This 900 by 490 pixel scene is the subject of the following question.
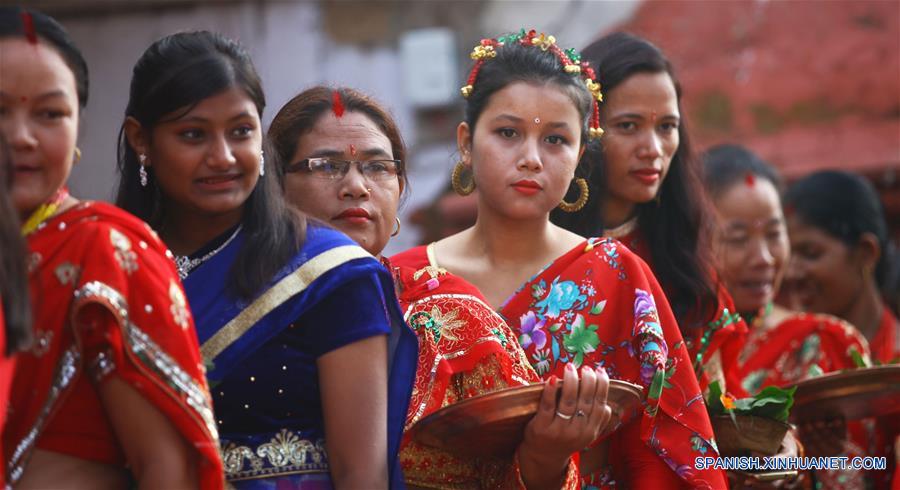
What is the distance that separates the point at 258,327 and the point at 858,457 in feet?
11.2

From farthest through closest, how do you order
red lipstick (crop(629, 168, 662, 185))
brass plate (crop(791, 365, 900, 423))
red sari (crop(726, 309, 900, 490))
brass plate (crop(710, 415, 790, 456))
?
red sari (crop(726, 309, 900, 490)) < red lipstick (crop(629, 168, 662, 185)) < brass plate (crop(791, 365, 900, 423)) < brass plate (crop(710, 415, 790, 456))

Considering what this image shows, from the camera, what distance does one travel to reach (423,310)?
3.55 m

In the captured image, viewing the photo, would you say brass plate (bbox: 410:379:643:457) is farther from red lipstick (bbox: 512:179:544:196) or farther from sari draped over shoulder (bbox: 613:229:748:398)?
sari draped over shoulder (bbox: 613:229:748:398)

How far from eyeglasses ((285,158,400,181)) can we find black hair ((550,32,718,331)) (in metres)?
0.88

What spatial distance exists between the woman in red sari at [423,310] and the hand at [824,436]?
5.41 feet

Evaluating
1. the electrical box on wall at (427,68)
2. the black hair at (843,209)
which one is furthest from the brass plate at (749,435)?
the electrical box on wall at (427,68)

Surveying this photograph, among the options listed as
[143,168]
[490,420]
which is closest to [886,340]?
[490,420]

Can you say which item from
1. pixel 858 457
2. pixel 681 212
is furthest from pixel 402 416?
pixel 858 457

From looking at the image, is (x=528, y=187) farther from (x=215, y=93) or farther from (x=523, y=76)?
(x=215, y=93)

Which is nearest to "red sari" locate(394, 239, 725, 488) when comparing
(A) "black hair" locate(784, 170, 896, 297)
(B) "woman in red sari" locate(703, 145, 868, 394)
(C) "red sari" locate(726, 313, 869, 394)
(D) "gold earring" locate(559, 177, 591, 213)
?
(D) "gold earring" locate(559, 177, 591, 213)

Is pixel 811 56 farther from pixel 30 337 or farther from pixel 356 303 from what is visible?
pixel 30 337

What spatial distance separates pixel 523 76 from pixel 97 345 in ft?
6.14

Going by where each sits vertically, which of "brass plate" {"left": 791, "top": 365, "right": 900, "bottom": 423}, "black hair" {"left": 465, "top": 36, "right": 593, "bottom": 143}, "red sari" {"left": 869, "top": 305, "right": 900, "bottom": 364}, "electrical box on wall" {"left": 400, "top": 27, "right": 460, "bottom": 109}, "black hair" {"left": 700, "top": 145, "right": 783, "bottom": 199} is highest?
"electrical box on wall" {"left": 400, "top": 27, "right": 460, "bottom": 109}

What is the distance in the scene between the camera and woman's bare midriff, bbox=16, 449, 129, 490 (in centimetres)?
248
